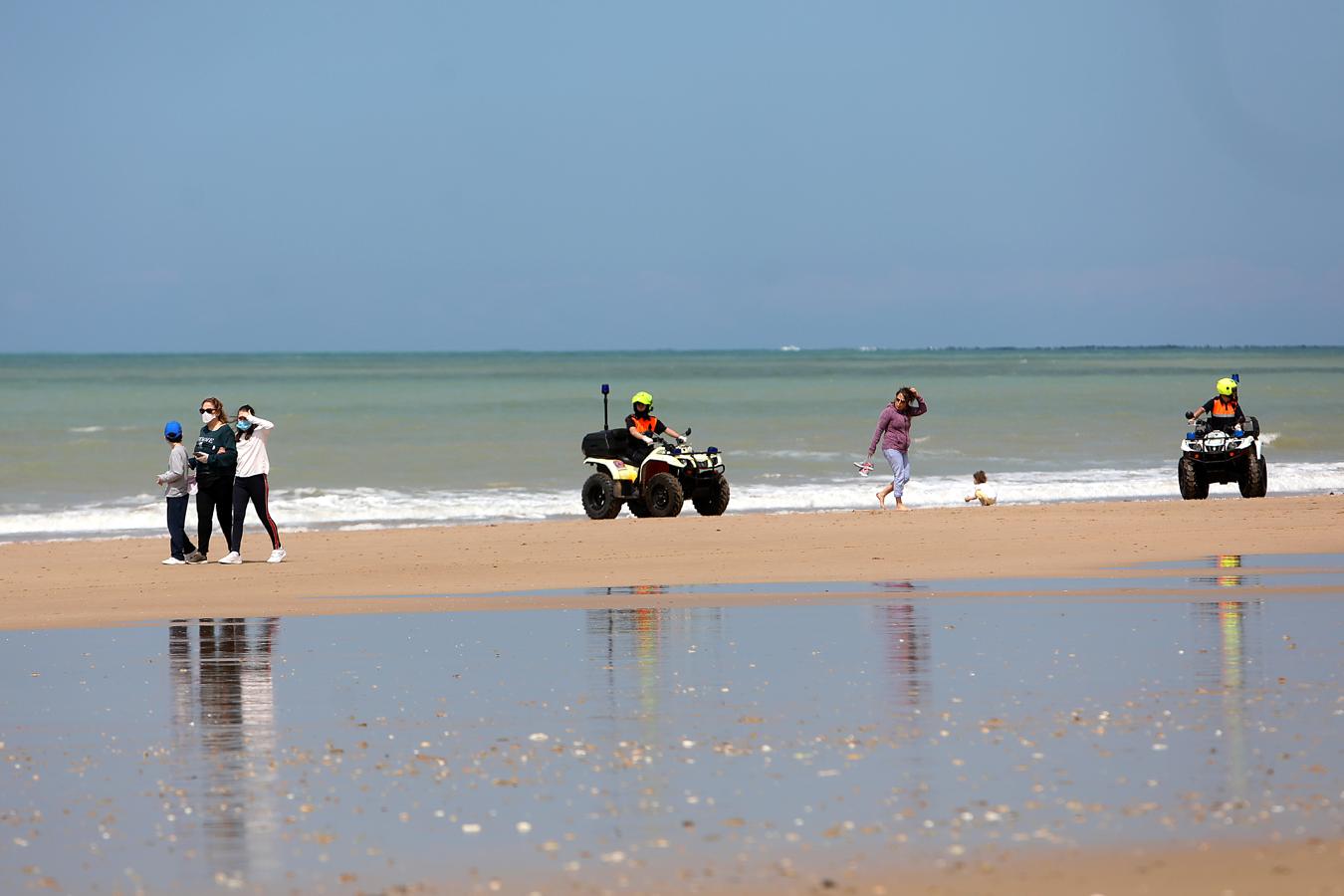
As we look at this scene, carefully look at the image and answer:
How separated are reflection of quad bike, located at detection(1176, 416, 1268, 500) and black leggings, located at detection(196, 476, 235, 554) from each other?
11.9m

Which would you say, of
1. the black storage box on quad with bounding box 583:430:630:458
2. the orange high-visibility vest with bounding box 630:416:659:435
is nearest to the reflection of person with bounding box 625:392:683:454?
the orange high-visibility vest with bounding box 630:416:659:435

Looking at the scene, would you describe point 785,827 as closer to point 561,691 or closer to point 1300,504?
point 561,691

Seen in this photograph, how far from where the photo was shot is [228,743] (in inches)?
305

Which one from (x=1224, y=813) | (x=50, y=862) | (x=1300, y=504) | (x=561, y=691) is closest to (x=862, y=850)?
(x=1224, y=813)

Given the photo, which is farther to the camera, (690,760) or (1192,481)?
(1192,481)

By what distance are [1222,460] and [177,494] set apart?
42.6 ft

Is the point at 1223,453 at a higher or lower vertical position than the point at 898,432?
lower

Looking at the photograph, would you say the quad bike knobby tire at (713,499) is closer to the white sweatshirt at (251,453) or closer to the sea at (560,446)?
the sea at (560,446)

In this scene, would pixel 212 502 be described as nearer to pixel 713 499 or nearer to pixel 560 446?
pixel 713 499

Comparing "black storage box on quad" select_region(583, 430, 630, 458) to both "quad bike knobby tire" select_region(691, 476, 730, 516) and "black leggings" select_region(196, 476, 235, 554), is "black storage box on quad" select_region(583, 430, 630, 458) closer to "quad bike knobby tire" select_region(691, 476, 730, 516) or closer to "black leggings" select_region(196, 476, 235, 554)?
"quad bike knobby tire" select_region(691, 476, 730, 516)

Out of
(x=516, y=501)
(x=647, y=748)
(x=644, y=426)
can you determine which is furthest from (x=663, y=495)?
(x=647, y=748)

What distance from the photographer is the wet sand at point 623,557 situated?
543 inches

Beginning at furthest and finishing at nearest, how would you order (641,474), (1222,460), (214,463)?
(1222,460) → (641,474) → (214,463)

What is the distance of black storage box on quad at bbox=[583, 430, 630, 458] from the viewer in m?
21.7
